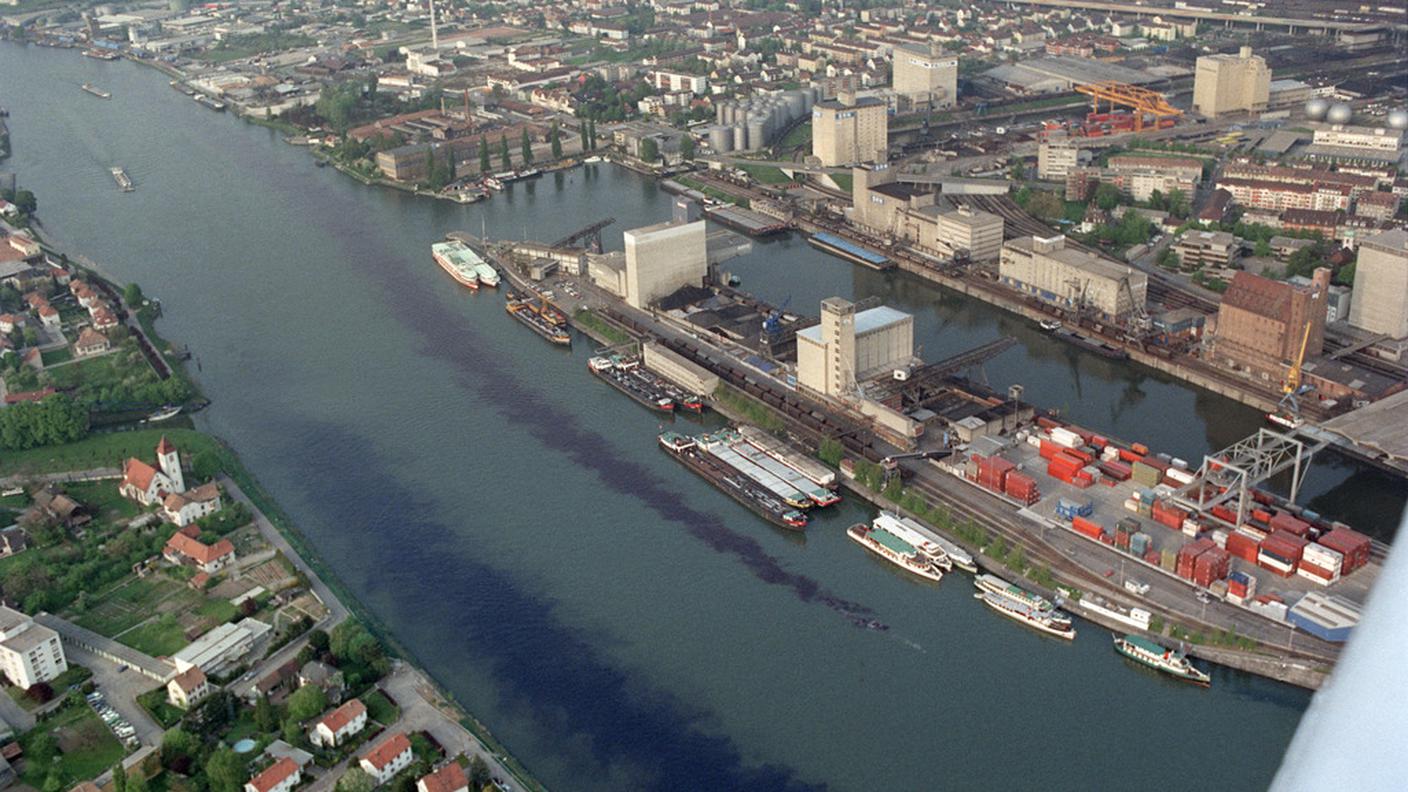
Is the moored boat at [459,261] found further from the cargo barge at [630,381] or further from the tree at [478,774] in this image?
Result: the tree at [478,774]

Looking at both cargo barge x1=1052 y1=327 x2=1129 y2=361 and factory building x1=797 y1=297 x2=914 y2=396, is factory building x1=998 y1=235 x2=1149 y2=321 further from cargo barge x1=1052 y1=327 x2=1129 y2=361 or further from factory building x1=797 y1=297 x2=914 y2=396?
factory building x1=797 y1=297 x2=914 y2=396

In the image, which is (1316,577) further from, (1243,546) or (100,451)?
(100,451)

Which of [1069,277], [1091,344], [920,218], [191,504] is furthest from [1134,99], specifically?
[191,504]

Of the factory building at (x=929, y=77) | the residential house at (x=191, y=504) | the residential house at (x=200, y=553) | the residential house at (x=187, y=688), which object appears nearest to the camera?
the residential house at (x=187, y=688)

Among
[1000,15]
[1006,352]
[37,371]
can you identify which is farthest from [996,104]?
[37,371]

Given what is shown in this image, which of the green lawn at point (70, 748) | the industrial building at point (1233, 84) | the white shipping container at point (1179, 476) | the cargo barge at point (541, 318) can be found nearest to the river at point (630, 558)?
the cargo barge at point (541, 318)

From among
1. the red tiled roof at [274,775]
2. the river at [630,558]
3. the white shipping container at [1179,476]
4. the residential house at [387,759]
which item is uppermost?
the red tiled roof at [274,775]
